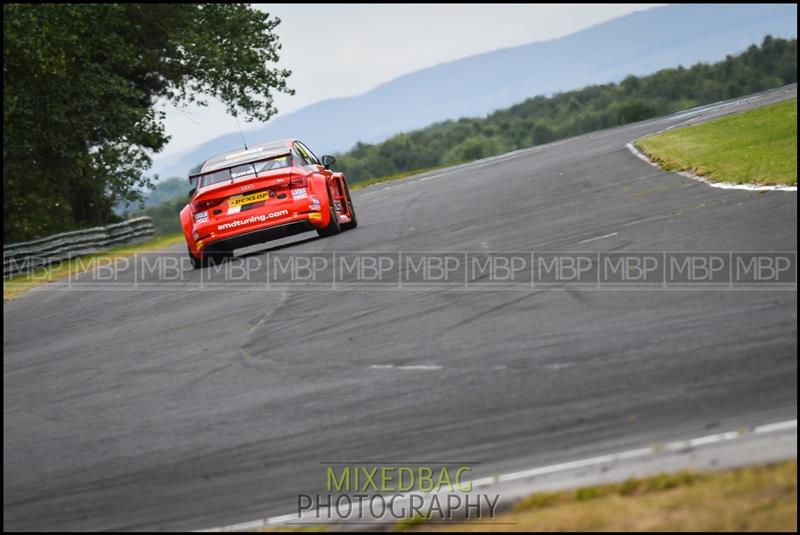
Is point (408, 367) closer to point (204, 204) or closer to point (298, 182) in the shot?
point (298, 182)

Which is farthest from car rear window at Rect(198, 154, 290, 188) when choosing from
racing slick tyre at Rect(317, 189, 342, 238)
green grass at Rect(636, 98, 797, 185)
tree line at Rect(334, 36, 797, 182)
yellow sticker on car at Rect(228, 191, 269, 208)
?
tree line at Rect(334, 36, 797, 182)

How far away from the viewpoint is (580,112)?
455ft

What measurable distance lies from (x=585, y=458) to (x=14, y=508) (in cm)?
294

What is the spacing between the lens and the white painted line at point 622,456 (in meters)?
4.57

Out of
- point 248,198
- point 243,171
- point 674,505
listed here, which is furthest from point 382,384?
point 243,171

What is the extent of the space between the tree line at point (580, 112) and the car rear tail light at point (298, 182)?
94.7 metres

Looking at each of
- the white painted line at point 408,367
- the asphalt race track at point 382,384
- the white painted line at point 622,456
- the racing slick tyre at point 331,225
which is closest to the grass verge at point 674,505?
the white painted line at point 622,456

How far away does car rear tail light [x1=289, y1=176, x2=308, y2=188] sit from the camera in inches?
625

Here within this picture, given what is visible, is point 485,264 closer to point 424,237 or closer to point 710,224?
point 710,224

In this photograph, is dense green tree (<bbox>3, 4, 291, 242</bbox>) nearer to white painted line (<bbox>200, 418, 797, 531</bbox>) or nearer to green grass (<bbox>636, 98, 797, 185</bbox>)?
green grass (<bbox>636, 98, 797, 185</bbox>)

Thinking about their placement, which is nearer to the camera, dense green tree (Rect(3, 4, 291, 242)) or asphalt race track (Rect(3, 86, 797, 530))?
asphalt race track (Rect(3, 86, 797, 530))

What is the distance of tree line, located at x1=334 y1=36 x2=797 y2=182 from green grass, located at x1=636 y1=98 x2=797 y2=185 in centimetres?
8582

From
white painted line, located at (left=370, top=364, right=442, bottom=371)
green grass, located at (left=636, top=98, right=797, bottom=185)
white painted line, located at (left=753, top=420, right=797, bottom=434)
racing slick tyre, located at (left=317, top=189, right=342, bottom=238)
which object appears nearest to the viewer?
white painted line, located at (left=753, top=420, right=797, bottom=434)

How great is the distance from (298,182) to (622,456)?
11.7m
